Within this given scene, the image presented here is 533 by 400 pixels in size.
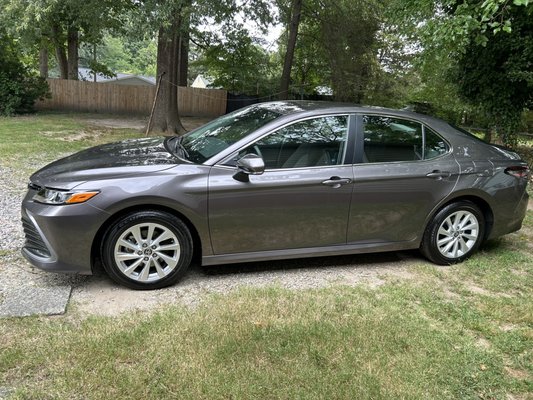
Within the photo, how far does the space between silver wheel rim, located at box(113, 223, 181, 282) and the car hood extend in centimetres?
48

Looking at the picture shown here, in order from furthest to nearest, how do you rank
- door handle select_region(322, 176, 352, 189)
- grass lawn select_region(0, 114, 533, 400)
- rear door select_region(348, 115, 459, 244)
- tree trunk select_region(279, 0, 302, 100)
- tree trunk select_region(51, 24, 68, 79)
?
tree trunk select_region(51, 24, 68, 79)
tree trunk select_region(279, 0, 302, 100)
rear door select_region(348, 115, 459, 244)
door handle select_region(322, 176, 352, 189)
grass lawn select_region(0, 114, 533, 400)

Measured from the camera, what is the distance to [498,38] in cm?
908

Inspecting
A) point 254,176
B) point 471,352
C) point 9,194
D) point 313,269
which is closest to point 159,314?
point 254,176

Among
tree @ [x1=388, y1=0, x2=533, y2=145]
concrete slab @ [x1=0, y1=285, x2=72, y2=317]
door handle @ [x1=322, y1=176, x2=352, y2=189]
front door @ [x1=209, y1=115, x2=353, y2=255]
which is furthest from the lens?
tree @ [x1=388, y1=0, x2=533, y2=145]

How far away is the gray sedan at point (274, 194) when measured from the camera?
11.6ft

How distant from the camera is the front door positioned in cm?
377

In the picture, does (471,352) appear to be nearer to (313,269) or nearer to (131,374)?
(313,269)

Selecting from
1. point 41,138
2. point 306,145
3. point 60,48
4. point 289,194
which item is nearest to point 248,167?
point 289,194

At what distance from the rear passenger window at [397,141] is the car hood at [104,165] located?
1806 mm

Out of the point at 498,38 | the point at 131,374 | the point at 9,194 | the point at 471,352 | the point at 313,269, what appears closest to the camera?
the point at 131,374

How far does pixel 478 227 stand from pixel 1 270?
4.55m

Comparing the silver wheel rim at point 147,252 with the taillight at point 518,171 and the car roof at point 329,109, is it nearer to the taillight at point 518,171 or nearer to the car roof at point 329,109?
the car roof at point 329,109

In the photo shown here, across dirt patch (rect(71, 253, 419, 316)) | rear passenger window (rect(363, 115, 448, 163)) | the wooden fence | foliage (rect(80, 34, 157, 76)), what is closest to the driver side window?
rear passenger window (rect(363, 115, 448, 163))

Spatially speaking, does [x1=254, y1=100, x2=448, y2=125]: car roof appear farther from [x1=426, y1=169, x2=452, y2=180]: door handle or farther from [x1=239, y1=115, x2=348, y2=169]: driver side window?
[x1=426, y1=169, x2=452, y2=180]: door handle
